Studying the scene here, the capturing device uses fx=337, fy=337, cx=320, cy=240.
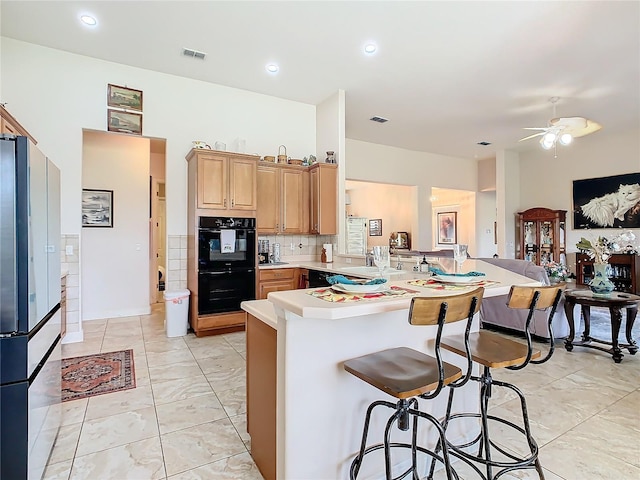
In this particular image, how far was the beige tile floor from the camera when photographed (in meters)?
1.81

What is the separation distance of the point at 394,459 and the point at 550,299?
1.11 m

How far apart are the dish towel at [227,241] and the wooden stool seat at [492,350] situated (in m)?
3.03

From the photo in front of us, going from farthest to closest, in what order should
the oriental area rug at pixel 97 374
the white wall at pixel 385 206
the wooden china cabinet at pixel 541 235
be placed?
the white wall at pixel 385 206 → the wooden china cabinet at pixel 541 235 → the oriental area rug at pixel 97 374

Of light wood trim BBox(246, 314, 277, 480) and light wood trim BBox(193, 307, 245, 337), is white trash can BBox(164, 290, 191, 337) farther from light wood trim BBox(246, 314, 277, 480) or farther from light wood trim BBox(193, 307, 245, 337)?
light wood trim BBox(246, 314, 277, 480)

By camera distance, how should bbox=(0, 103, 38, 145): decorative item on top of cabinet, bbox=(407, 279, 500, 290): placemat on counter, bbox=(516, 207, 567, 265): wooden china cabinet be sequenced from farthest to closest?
bbox=(516, 207, 567, 265): wooden china cabinet < bbox=(0, 103, 38, 145): decorative item on top of cabinet < bbox=(407, 279, 500, 290): placemat on counter

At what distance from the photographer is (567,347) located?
12.2 feet

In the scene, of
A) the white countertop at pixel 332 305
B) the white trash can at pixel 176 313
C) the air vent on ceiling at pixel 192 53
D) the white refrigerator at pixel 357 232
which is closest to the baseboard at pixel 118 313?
the white trash can at pixel 176 313

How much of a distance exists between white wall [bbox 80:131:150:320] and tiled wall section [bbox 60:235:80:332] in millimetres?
1069

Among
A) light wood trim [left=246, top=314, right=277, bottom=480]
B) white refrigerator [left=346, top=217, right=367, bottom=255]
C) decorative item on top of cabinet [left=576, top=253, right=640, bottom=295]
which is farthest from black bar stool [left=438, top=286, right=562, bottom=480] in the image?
white refrigerator [left=346, top=217, right=367, bottom=255]

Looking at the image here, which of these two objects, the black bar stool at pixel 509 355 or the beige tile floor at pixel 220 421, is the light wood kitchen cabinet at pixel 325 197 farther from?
the black bar stool at pixel 509 355

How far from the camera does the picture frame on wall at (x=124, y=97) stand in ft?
13.5

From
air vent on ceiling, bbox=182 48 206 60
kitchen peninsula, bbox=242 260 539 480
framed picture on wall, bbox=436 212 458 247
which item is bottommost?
kitchen peninsula, bbox=242 260 539 480

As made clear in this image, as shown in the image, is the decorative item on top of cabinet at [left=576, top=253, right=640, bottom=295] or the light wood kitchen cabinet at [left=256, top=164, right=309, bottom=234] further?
the decorative item on top of cabinet at [left=576, top=253, right=640, bottom=295]

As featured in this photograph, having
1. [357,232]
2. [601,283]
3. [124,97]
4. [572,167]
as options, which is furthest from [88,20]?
[572,167]
